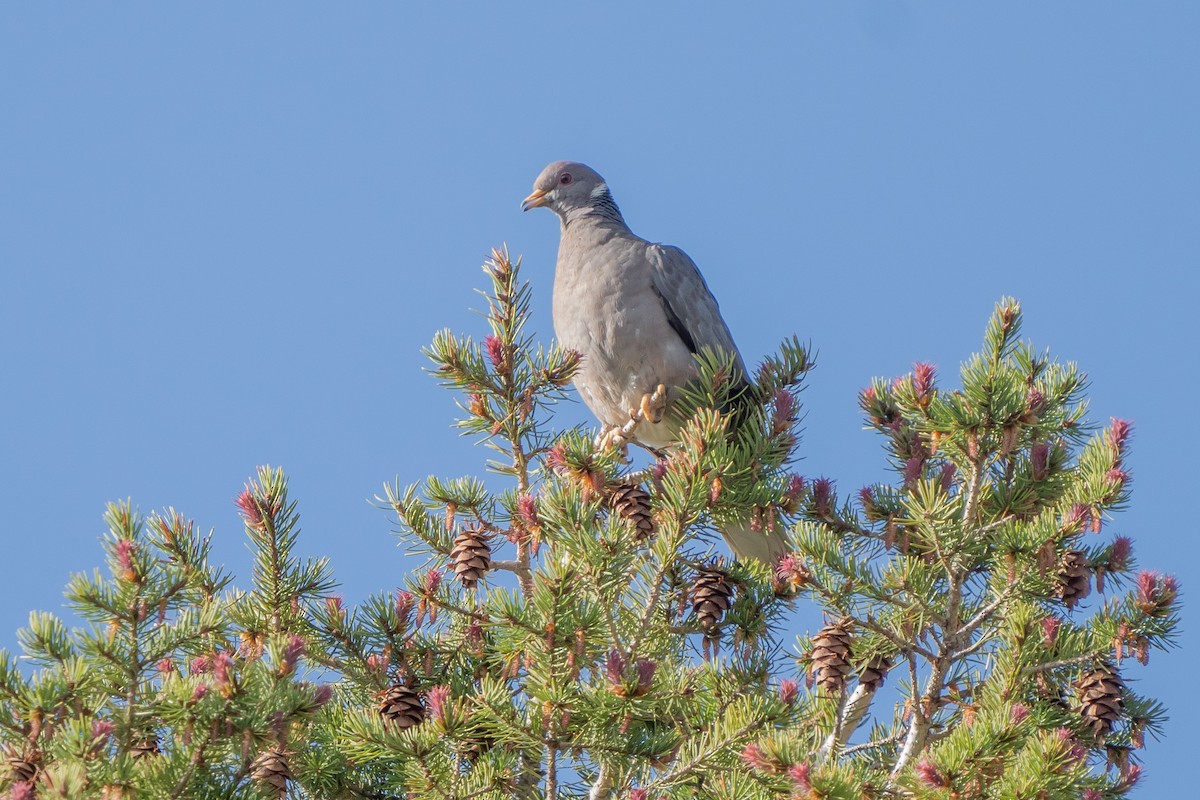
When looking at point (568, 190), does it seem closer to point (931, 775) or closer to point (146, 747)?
point (146, 747)

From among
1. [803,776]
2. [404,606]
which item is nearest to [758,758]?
[803,776]

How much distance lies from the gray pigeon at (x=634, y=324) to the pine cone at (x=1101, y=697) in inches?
80.6

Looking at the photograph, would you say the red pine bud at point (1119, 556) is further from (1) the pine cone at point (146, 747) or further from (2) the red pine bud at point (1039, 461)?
(1) the pine cone at point (146, 747)

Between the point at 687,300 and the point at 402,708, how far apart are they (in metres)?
3.22

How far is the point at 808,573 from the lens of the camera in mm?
4047

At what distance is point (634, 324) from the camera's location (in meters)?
6.43

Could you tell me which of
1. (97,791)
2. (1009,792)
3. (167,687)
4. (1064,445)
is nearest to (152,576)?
→ (167,687)

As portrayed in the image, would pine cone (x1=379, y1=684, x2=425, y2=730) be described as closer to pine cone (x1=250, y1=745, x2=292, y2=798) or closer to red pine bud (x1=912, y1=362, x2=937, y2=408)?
pine cone (x1=250, y1=745, x2=292, y2=798)

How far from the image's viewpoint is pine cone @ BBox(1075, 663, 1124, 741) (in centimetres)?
396

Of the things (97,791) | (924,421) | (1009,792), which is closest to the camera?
(97,791)

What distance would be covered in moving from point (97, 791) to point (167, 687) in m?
0.28

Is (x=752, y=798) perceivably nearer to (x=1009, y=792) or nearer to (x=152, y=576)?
(x=1009, y=792)

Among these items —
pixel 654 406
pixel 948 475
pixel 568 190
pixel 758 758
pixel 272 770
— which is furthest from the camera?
pixel 568 190

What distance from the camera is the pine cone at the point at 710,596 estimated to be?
4496mm
